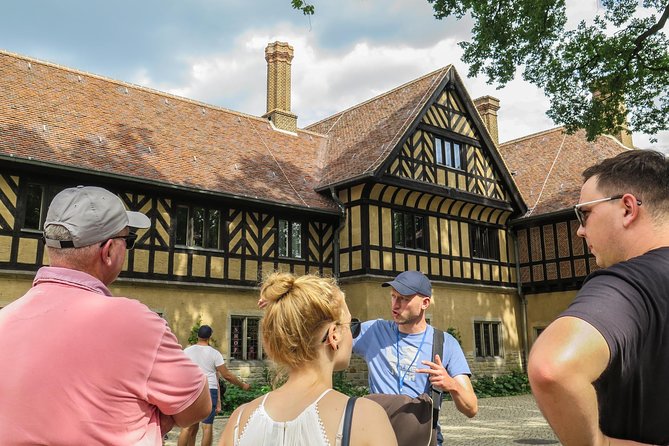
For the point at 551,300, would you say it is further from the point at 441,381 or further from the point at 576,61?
the point at 441,381

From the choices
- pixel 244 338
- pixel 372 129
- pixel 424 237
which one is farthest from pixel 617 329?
pixel 372 129

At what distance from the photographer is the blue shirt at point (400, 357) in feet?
12.1

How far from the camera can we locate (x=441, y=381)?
3107 mm

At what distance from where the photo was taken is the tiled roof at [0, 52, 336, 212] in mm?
14516

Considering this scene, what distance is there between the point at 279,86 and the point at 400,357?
19776 millimetres

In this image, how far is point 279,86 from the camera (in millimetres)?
22422

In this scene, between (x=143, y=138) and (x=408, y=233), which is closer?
(x=143, y=138)

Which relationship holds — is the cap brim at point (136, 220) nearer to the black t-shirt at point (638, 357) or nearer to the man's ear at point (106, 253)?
the man's ear at point (106, 253)

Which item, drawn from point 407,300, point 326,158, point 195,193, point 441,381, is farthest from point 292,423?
point 326,158

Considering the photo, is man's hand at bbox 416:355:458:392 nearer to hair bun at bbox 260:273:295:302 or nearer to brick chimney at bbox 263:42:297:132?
hair bun at bbox 260:273:295:302

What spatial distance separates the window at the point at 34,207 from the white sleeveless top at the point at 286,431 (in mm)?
13197

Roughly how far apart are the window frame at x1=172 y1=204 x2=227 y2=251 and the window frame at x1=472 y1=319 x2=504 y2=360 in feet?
31.1

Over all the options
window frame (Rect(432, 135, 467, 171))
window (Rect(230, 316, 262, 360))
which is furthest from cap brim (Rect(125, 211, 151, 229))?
window frame (Rect(432, 135, 467, 171))

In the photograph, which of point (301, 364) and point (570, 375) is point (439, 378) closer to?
point (301, 364)
